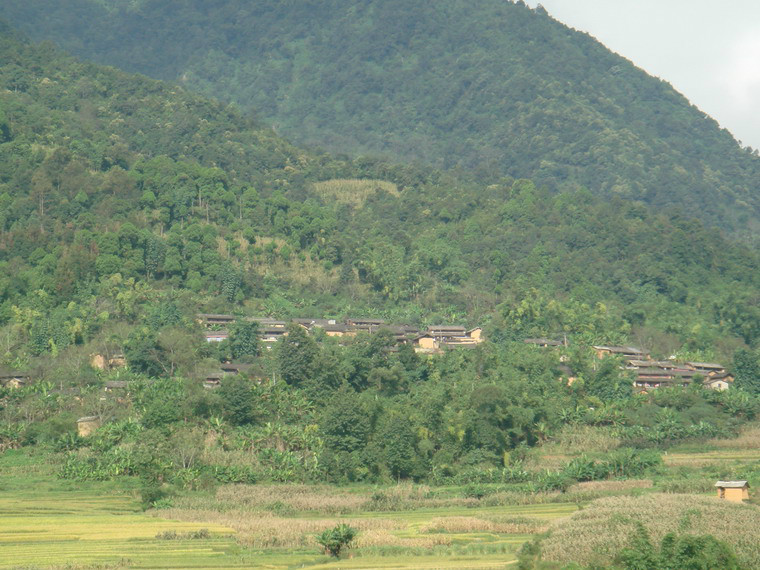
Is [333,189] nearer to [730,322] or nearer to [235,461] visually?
[730,322]

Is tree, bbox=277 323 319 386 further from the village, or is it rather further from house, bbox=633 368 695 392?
house, bbox=633 368 695 392

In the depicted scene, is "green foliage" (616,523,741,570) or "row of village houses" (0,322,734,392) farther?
"row of village houses" (0,322,734,392)

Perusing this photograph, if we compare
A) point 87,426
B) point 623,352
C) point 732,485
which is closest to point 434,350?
point 623,352

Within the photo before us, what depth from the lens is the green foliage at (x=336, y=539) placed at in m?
29.7

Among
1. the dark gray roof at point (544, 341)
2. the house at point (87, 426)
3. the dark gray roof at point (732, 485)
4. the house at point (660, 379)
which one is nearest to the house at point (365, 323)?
the dark gray roof at point (544, 341)

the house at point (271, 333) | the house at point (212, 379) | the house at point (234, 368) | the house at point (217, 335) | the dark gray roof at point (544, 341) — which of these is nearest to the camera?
the house at point (212, 379)

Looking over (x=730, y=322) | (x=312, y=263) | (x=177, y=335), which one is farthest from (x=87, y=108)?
(x=730, y=322)

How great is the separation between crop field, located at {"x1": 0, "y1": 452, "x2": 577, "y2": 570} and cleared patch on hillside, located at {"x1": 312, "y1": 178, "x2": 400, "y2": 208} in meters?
50.6

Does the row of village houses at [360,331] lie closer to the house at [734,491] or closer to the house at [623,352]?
the house at [623,352]

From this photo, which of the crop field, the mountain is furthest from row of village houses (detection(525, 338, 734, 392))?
the crop field

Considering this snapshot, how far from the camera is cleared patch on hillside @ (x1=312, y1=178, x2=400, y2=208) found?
294ft

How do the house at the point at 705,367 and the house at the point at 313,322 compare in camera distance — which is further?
the house at the point at 313,322

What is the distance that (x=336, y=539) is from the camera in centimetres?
2969

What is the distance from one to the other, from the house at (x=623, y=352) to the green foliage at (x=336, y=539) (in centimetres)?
3205
